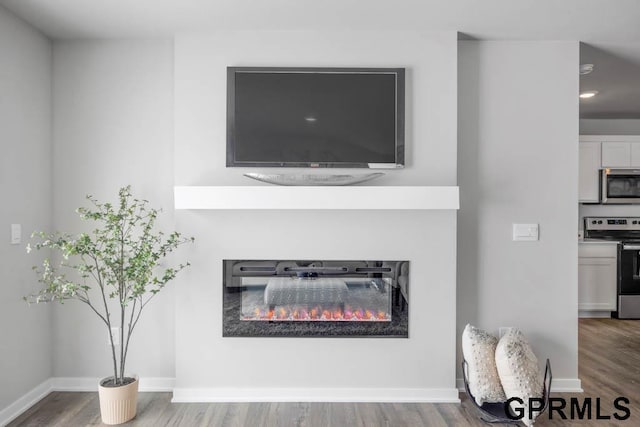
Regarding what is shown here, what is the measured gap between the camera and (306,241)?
113 inches

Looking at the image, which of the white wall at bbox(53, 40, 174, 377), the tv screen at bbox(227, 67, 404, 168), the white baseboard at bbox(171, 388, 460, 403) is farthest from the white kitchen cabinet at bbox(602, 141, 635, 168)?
the white wall at bbox(53, 40, 174, 377)

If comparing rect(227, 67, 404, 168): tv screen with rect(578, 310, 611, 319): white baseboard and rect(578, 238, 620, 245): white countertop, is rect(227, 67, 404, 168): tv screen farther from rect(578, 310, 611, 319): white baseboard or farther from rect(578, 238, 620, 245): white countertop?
rect(578, 310, 611, 319): white baseboard

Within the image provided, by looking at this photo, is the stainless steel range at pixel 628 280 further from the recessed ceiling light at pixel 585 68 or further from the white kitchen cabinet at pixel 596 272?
the recessed ceiling light at pixel 585 68

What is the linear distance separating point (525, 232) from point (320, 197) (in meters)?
1.47

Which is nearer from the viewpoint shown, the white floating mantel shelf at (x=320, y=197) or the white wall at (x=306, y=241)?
the white floating mantel shelf at (x=320, y=197)

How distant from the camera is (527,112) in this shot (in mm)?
3045

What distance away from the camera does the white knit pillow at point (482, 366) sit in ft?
→ 8.37

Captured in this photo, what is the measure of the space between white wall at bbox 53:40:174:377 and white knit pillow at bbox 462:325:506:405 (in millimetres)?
1980

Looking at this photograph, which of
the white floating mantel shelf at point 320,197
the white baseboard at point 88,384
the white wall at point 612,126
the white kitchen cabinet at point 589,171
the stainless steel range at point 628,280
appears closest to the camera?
the white floating mantel shelf at point 320,197

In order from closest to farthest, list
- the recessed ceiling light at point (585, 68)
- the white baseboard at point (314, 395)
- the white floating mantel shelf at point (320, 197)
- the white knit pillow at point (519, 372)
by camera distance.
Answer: the white knit pillow at point (519, 372) → the white floating mantel shelf at point (320, 197) → the white baseboard at point (314, 395) → the recessed ceiling light at point (585, 68)

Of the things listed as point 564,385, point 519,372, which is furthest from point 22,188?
point 564,385

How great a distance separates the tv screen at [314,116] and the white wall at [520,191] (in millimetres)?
597

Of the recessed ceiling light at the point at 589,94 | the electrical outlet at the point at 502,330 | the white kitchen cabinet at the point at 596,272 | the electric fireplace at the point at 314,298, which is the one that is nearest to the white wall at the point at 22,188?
the electric fireplace at the point at 314,298

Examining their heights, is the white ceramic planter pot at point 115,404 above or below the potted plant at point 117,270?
below
